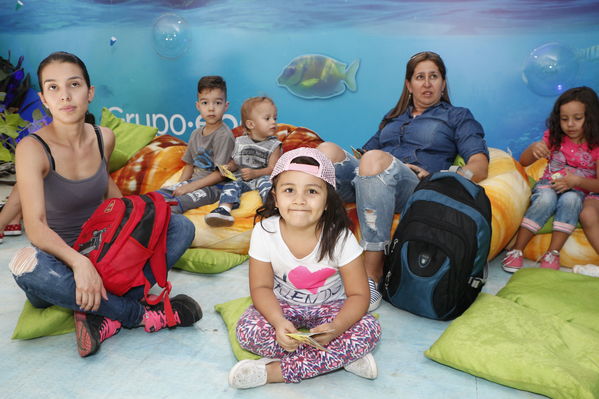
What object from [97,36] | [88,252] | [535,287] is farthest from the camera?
[97,36]

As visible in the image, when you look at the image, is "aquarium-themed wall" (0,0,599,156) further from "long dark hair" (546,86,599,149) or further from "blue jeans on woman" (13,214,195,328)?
"blue jeans on woman" (13,214,195,328)

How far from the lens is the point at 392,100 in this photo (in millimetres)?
3221

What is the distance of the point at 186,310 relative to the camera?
1.74 m

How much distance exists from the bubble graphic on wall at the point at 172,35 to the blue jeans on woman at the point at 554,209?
2666 mm

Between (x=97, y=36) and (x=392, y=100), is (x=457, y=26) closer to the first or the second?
(x=392, y=100)

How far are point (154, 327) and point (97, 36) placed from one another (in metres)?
3.19

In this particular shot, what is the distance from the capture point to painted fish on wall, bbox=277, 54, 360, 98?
3.29m

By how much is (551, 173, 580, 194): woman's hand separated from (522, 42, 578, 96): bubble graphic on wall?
701mm

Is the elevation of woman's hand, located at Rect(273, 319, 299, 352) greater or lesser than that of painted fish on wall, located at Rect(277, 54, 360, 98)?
lesser

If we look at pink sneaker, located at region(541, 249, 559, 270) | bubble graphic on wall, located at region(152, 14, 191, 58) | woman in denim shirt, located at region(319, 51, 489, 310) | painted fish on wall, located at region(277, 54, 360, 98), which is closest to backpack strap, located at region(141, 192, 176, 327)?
woman in denim shirt, located at region(319, 51, 489, 310)

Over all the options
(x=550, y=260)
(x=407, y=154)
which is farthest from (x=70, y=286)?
(x=550, y=260)

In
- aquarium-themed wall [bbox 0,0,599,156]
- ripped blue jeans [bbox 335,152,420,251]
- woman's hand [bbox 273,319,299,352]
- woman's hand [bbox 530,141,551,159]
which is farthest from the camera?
aquarium-themed wall [bbox 0,0,599,156]

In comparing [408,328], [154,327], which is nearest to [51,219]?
[154,327]

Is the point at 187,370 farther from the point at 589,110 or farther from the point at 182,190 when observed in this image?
the point at 589,110
